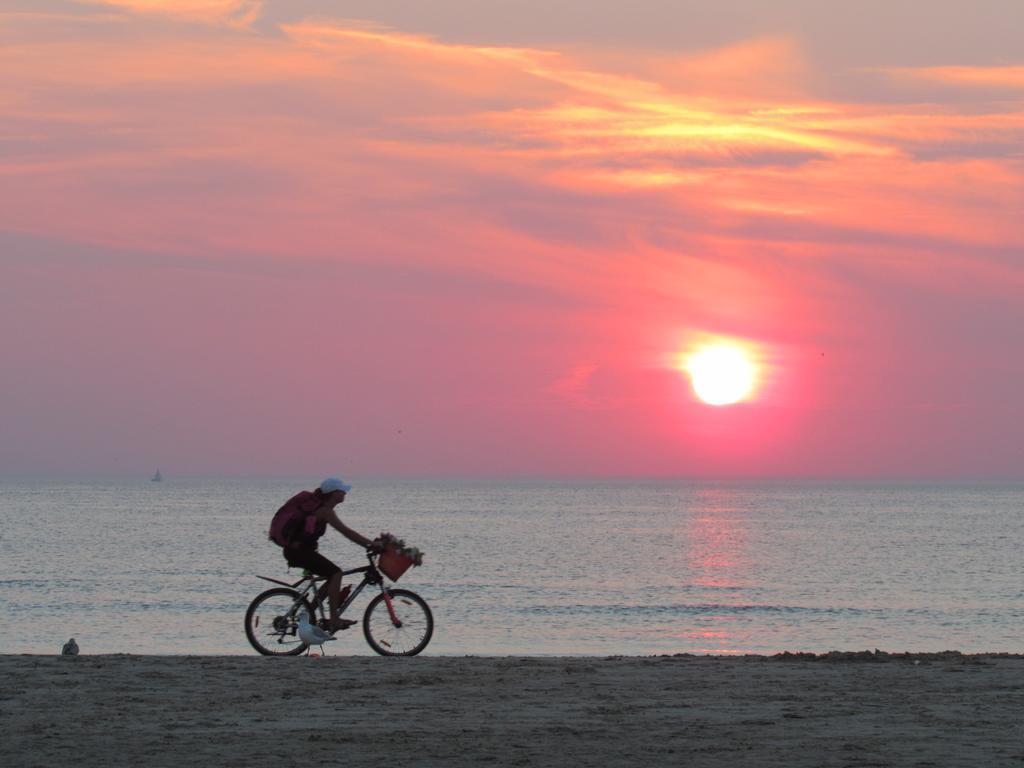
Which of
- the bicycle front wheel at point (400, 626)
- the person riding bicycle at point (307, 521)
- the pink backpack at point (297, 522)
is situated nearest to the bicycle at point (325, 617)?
the bicycle front wheel at point (400, 626)

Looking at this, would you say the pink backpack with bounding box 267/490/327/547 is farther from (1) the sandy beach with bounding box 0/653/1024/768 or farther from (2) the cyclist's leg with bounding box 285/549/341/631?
(1) the sandy beach with bounding box 0/653/1024/768

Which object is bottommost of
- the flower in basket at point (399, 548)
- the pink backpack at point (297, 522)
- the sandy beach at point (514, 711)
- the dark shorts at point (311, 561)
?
the sandy beach at point (514, 711)

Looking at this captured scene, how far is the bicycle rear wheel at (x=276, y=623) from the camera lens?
15.5m

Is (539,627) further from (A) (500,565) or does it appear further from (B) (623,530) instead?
(B) (623,530)

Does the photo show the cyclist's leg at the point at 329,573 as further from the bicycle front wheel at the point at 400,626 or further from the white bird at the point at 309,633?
the bicycle front wheel at the point at 400,626

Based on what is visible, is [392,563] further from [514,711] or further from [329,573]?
[514,711]

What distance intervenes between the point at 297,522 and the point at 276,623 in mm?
1508

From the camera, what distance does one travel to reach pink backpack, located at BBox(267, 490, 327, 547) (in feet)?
48.1

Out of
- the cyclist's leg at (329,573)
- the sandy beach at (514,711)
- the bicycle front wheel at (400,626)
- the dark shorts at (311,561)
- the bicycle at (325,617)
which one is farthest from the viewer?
the bicycle front wheel at (400,626)

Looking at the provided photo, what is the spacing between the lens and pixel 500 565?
222 ft

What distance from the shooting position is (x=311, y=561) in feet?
49.5

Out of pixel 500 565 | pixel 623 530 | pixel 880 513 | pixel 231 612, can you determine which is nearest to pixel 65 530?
pixel 623 530

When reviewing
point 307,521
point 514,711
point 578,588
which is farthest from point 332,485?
point 578,588

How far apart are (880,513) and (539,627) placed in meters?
138
